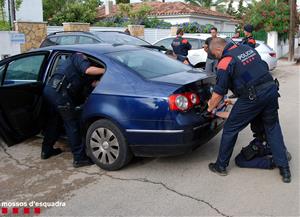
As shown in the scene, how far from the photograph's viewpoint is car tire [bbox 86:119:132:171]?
441cm

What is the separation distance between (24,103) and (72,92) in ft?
2.82

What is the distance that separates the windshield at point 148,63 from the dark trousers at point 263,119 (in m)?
1.10

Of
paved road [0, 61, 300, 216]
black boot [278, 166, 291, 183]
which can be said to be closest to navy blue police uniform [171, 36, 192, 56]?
paved road [0, 61, 300, 216]

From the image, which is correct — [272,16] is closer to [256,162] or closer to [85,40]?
[85,40]

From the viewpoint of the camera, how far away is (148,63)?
16.2ft

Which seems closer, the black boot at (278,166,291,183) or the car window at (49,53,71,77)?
the black boot at (278,166,291,183)

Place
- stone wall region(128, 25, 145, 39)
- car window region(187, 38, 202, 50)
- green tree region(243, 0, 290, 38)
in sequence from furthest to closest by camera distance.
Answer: green tree region(243, 0, 290, 38) → stone wall region(128, 25, 145, 39) → car window region(187, 38, 202, 50)

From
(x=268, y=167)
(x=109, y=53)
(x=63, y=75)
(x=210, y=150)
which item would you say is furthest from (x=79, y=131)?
(x=268, y=167)

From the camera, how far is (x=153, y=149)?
4.31 m

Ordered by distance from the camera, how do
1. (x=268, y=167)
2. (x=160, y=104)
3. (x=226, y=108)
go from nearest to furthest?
1. (x=160, y=104)
2. (x=268, y=167)
3. (x=226, y=108)

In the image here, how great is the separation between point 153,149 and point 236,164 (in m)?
1.12

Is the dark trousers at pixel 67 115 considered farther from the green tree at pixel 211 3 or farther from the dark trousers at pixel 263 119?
the green tree at pixel 211 3

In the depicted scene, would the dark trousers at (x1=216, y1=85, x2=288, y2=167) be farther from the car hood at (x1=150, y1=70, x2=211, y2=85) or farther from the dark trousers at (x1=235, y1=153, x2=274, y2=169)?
the car hood at (x1=150, y1=70, x2=211, y2=85)

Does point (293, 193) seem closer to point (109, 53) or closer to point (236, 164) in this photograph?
point (236, 164)
